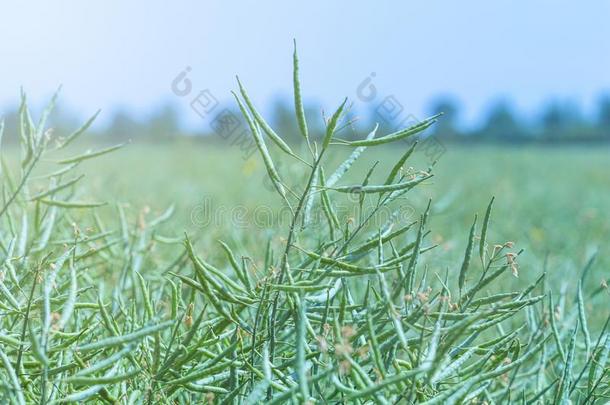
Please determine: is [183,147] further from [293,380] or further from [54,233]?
[293,380]

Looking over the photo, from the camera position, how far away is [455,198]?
121 inches

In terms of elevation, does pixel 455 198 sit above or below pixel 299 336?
below

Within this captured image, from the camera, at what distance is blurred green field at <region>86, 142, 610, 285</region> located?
139cm

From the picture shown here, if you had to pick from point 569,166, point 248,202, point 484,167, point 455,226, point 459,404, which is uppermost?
point 459,404

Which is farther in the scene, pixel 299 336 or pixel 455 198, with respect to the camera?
pixel 455 198

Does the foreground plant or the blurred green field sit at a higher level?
the foreground plant

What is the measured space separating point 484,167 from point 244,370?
5.36 meters

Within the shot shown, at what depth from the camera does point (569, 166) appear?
607 cm

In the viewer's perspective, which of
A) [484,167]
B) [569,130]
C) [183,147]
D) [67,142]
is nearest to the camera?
[67,142]

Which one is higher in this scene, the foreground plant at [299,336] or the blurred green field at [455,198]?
the foreground plant at [299,336]

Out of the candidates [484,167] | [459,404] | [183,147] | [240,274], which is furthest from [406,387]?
[183,147]

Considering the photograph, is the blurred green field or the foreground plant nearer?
the foreground plant

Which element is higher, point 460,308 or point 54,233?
point 54,233

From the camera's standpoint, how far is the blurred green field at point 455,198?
1.39m
